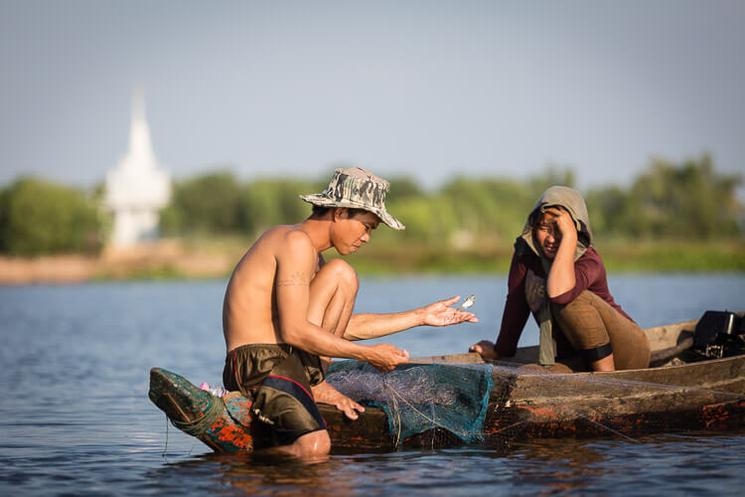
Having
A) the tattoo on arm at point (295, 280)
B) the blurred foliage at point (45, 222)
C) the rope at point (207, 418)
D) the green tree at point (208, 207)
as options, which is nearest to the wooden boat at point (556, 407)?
the rope at point (207, 418)

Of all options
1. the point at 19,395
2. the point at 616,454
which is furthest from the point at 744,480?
the point at 19,395

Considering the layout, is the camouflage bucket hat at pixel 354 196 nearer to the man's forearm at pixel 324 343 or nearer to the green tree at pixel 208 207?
the man's forearm at pixel 324 343

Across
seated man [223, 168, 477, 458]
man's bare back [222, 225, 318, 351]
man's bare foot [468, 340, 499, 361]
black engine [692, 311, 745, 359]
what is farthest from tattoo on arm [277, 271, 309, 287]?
black engine [692, 311, 745, 359]

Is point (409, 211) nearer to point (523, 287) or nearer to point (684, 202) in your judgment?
point (684, 202)

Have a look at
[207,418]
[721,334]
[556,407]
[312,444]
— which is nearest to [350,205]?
[312,444]

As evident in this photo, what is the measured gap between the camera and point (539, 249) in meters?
7.60

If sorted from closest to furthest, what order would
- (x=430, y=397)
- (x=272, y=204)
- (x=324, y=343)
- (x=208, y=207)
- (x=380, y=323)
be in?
1. (x=324, y=343)
2. (x=380, y=323)
3. (x=430, y=397)
4. (x=272, y=204)
5. (x=208, y=207)

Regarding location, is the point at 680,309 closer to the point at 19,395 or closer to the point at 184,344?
the point at 184,344

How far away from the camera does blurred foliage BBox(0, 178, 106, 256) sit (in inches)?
2709

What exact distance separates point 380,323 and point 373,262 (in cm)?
5629

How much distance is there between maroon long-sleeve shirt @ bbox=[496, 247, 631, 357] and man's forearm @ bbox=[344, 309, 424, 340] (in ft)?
3.80

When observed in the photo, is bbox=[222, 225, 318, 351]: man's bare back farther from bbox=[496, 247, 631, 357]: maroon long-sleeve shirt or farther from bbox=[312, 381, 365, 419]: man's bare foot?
bbox=[496, 247, 631, 357]: maroon long-sleeve shirt

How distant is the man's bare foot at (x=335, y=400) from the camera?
261 inches

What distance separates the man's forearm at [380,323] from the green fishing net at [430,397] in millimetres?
322
